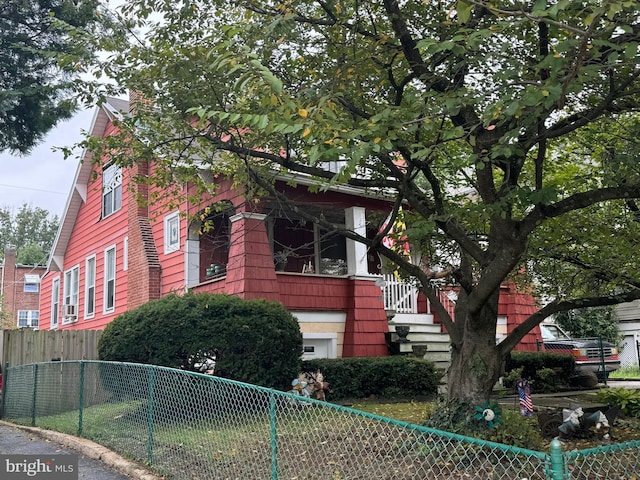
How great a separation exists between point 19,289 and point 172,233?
1322 inches

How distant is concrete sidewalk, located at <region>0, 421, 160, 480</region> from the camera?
6336 millimetres

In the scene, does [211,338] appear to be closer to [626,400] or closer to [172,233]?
[172,233]

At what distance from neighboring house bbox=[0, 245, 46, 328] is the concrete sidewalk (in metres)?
36.4

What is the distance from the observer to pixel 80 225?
2123 centimetres

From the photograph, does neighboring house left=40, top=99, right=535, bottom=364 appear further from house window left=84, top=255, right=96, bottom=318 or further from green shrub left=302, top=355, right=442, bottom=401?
green shrub left=302, top=355, right=442, bottom=401

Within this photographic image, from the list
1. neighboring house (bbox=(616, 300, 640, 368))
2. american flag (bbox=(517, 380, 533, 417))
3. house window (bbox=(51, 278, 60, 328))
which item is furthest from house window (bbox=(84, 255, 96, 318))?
neighboring house (bbox=(616, 300, 640, 368))

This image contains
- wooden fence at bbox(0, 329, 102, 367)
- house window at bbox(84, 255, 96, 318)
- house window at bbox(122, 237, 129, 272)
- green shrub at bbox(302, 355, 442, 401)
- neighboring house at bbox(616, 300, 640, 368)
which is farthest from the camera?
neighboring house at bbox(616, 300, 640, 368)

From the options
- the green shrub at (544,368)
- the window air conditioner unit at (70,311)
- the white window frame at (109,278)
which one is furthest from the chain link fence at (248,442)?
the window air conditioner unit at (70,311)

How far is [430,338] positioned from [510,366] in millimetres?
2002

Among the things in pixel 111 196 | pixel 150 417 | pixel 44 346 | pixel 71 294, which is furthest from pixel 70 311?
pixel 150 417

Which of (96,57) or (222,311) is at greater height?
(96,57)

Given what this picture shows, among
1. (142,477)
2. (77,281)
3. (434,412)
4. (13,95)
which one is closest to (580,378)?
(434,412)

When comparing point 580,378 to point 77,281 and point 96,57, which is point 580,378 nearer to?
point 96,57

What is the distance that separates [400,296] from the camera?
50.8 feet
